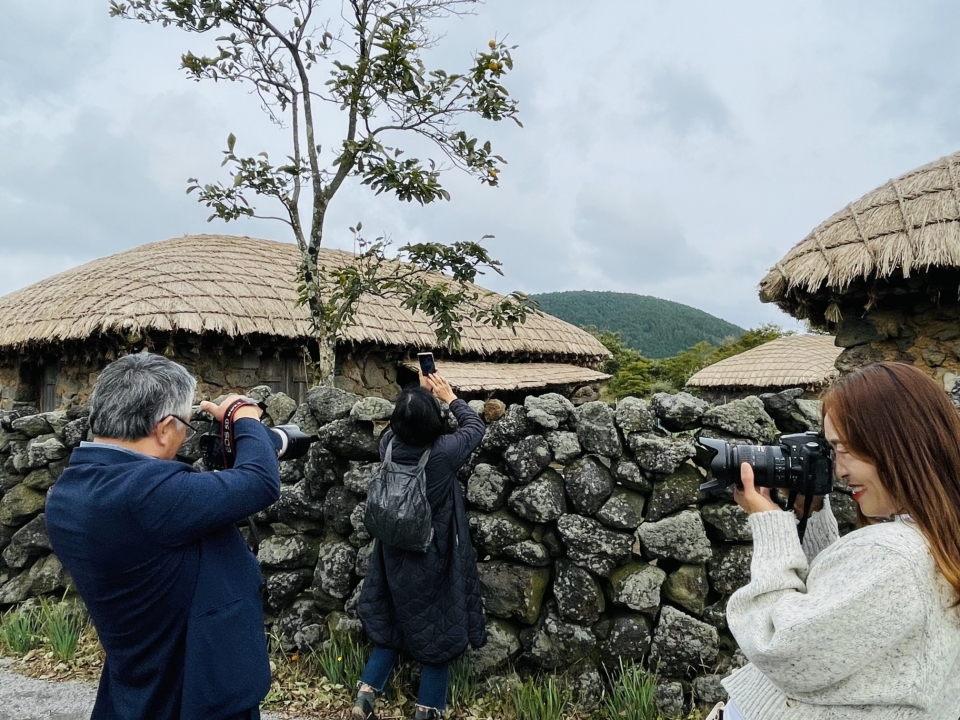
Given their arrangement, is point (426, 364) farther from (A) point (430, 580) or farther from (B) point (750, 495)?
(B) point (750, 495)

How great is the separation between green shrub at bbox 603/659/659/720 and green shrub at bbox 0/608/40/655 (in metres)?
3.50

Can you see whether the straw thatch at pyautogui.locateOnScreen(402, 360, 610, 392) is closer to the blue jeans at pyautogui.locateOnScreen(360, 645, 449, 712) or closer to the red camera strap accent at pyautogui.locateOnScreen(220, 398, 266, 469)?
the blue jeans at pyautogui.locateOnScreen(360, 645, 449, 712)

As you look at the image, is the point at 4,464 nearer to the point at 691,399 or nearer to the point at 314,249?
the point at 314,249

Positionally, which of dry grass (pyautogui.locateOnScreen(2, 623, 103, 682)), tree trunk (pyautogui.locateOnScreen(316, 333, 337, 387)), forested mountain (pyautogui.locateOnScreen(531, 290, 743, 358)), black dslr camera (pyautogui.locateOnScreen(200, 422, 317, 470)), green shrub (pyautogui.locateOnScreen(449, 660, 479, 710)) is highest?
forested mountain (pyautogui.locateOnScreen(531, 290, 743, 358))

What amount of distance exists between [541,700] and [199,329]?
5.88 m

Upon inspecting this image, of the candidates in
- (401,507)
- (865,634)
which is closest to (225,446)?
(401,507)

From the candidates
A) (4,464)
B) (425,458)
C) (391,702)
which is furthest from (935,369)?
(4,464)

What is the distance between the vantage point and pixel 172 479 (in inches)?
62.2

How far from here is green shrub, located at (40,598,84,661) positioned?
367cm

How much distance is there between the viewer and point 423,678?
2.68 meters

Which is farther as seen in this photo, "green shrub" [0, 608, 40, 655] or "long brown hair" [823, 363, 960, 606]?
"green shrub" [0, 608, 40, 655]

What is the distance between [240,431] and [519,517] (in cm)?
160

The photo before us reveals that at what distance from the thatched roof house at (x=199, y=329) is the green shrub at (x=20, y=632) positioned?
3.33 m

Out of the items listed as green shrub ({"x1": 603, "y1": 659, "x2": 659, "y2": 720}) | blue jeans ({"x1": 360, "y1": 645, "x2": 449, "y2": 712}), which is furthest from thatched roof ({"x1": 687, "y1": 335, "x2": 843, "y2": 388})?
blue jeans ({"x1": 360, "y1": 645, "x2": 449, "y2": 712})
